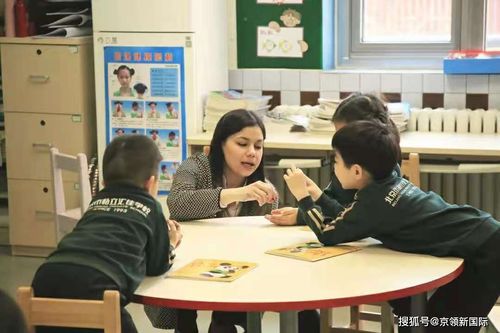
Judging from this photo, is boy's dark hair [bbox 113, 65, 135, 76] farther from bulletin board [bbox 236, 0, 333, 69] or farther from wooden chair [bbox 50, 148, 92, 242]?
wooden chair [bbox 50, 148, 92, 242]

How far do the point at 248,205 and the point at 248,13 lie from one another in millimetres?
2175

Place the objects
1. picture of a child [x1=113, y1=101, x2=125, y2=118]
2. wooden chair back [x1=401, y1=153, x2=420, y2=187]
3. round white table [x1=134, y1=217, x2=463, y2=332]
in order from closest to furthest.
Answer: round white table [x1=134, y1=217, x2=463, y2=332] → wooden chair back [x1=401, y1=153, x2=420, y2=187] → picture of a child [x1=113, y1=101, x2=125, y2=118]

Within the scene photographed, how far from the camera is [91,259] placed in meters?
2.22

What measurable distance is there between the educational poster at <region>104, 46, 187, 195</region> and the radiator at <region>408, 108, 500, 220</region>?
1319 millimetres

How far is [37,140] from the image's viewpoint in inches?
201

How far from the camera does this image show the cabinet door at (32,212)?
515cm

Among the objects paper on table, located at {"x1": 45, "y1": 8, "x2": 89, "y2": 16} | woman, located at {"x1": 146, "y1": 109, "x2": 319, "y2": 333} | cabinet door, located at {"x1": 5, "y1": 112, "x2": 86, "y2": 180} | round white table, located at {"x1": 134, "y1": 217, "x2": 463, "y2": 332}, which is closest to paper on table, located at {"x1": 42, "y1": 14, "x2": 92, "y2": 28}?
paper on table, located at {"x1": 45, "y1": 8, "x2": 89, "y2": 16}

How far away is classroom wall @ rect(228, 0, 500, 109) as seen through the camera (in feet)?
15.8

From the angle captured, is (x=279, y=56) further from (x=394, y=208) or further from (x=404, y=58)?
(x=394, y=208)

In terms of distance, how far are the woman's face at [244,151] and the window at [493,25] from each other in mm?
2276

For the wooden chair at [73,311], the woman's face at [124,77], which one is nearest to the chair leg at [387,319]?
the wooden chair at [73,311]

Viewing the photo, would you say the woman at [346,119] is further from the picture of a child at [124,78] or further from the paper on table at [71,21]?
the paper on table at [71,21]

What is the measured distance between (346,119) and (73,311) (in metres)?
1.34

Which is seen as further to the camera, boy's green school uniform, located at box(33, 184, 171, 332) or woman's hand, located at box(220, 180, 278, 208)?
woman's hand, located at box(220, 180, 278, 208)
